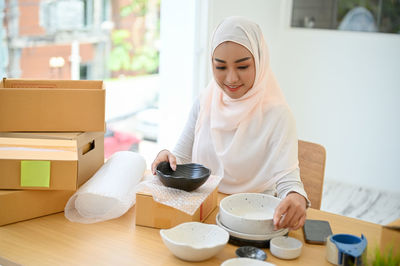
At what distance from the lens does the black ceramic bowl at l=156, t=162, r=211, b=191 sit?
4.93ft

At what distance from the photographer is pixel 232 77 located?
68.3 inches

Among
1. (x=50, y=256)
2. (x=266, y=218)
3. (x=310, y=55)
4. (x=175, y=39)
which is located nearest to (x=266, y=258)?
(x=266, y=218)

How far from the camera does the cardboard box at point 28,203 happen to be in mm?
1495

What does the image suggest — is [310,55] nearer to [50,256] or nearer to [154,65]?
[154,65]

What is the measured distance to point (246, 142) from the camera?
6.12 ft

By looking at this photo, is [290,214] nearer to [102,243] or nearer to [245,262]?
[245,262]

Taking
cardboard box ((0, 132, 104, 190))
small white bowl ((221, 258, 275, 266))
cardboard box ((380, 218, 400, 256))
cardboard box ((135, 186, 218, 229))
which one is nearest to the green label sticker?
cardboard box ((0, 132, 104, 190))

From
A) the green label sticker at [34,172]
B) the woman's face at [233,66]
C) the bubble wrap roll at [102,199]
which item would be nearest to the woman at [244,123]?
the woman's face at [233,66]

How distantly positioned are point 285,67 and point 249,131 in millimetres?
2540

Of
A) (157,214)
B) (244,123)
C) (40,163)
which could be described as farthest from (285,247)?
(40,163)

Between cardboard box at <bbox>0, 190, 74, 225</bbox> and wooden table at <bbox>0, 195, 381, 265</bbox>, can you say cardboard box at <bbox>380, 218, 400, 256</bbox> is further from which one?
cardboard box at <bbox>0, 190, 74, 225</bbox>

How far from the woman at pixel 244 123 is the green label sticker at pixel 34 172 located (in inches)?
14.3

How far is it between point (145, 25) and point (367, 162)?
2.16m

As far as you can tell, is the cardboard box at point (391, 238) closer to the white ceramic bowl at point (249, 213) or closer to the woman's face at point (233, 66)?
the white ceramic bowl at point (249, 213)
